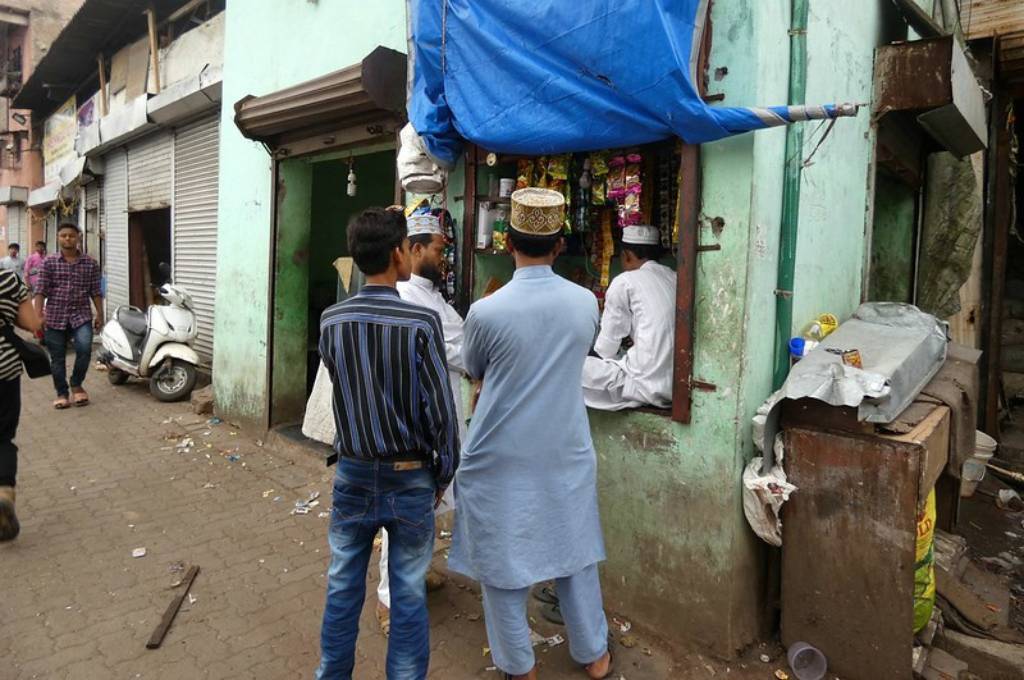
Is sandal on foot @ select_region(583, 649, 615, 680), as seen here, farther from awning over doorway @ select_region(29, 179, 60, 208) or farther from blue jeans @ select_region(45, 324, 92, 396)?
awning over doorway @ select_region(29, 179, 60, 208)

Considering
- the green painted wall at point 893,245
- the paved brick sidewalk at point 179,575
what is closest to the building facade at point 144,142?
the paved brick sidewalk at point 179,575

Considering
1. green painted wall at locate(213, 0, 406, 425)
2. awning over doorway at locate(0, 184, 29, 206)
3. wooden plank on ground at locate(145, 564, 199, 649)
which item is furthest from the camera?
awning over doorway at locate(0, 184, 29, 206)

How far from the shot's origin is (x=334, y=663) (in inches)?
91.5

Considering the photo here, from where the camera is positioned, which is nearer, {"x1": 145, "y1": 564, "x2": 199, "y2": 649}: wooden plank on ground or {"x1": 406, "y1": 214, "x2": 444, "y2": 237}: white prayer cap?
{"x1": 145, "y1": 564, "x2": 199, "y2": 649}: wooden plank on ground

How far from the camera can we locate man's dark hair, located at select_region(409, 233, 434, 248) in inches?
130

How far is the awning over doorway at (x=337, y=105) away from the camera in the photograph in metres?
4.12

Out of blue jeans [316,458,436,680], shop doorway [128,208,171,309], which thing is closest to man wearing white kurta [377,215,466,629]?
blue jeans [316,458,436,680]

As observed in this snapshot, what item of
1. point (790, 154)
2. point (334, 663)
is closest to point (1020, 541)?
point (790, 154)

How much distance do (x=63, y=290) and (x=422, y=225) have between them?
588 cm

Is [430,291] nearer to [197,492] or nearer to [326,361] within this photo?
[326,361]

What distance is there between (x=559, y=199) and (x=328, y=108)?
2.86 metres

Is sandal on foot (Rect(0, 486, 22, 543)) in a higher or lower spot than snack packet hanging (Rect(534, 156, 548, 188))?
lower

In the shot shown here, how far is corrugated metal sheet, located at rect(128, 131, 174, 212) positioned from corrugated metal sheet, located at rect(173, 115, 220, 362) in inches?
20.9

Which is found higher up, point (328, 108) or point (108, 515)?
point (328, 108)
